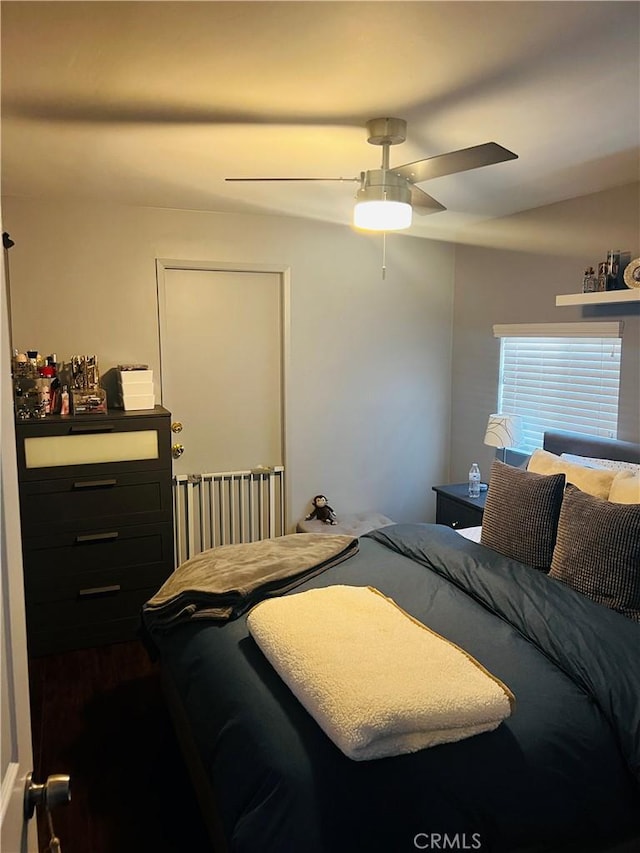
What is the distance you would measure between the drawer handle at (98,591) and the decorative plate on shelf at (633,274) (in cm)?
312

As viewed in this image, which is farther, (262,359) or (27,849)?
(262,359)

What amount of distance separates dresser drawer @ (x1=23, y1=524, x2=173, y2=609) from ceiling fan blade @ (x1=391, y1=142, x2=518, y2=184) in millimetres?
2280

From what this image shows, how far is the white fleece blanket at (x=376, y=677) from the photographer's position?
1.59 metres

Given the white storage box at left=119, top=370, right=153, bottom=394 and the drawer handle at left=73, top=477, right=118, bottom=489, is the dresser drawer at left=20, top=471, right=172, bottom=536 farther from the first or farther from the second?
the white storage box at left=119, top=370, right=153, bottom=394

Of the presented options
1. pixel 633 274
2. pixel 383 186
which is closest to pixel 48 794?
pixel 383 186

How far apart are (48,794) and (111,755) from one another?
1.86 meters

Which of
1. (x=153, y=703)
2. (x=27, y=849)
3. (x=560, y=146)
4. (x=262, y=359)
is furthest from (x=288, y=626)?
(x=262, y=359)

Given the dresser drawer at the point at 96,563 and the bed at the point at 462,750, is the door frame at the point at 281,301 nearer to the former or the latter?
the dresser drawer at the point at 96,563

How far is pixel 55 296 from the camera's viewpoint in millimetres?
3781

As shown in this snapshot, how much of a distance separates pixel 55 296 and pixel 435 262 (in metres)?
2.61

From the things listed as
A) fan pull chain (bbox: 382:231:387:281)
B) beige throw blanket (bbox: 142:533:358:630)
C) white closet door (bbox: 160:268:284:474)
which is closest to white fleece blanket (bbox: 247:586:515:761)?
beige throw blanket (bbox: 142:533:358:630)

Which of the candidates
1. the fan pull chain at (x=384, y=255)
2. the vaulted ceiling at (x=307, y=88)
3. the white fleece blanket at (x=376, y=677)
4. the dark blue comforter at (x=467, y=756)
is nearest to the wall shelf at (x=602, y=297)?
the vaulted ceiling at (x=307, y=88)

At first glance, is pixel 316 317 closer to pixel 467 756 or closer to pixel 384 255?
pixel 384 255

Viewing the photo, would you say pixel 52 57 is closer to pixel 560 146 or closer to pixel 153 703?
pixel 560 146
